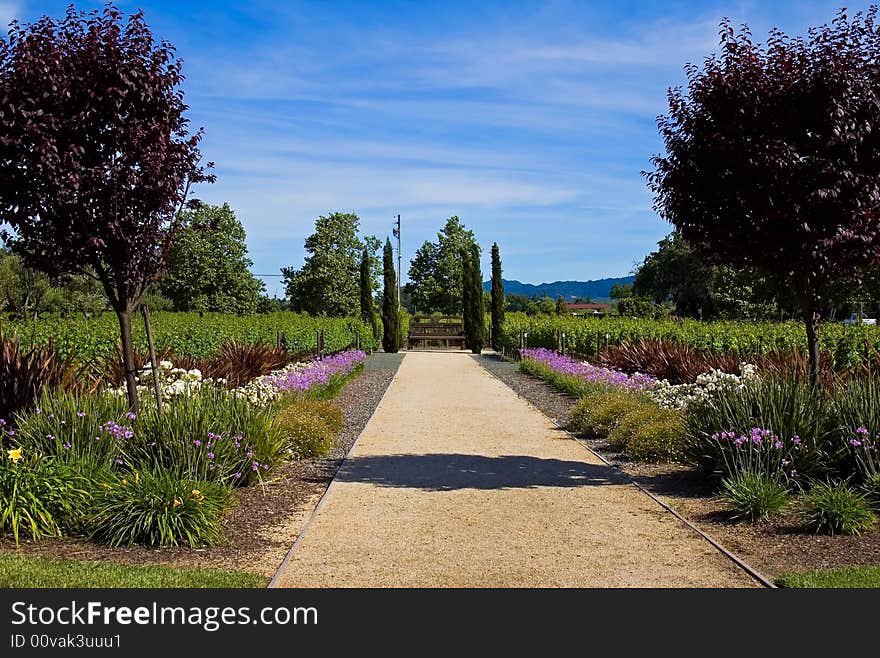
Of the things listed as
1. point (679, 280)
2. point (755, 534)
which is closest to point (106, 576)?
point (755, 534)

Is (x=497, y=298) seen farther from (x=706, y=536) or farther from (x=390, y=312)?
(x=706, y=536)

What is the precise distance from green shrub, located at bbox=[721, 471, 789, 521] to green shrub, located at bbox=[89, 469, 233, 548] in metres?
4.08

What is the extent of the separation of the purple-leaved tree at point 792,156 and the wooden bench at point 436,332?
36674 mm

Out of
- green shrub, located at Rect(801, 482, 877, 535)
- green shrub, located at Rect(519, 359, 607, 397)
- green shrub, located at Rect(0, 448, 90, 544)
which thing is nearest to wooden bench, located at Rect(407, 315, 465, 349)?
green shrub, located at Rect(519, 359, 607, 397)

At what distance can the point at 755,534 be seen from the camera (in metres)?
6.68

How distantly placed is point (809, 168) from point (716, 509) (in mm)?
3227

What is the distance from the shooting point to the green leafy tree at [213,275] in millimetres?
57031

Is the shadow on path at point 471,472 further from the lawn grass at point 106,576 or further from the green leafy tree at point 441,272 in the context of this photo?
the green leafy tree at point 441,272

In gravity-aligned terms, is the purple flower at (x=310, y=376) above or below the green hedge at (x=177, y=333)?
below

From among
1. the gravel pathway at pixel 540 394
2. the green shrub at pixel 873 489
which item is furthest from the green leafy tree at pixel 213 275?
the green shrub at pixel 873 489

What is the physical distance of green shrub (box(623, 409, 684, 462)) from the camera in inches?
384

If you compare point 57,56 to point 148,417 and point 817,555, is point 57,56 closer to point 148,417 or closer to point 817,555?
point 148,417

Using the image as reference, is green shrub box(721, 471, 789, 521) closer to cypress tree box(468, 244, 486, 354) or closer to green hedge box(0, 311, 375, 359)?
green hedge box(0, 311, 375, 359)

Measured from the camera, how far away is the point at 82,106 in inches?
316
